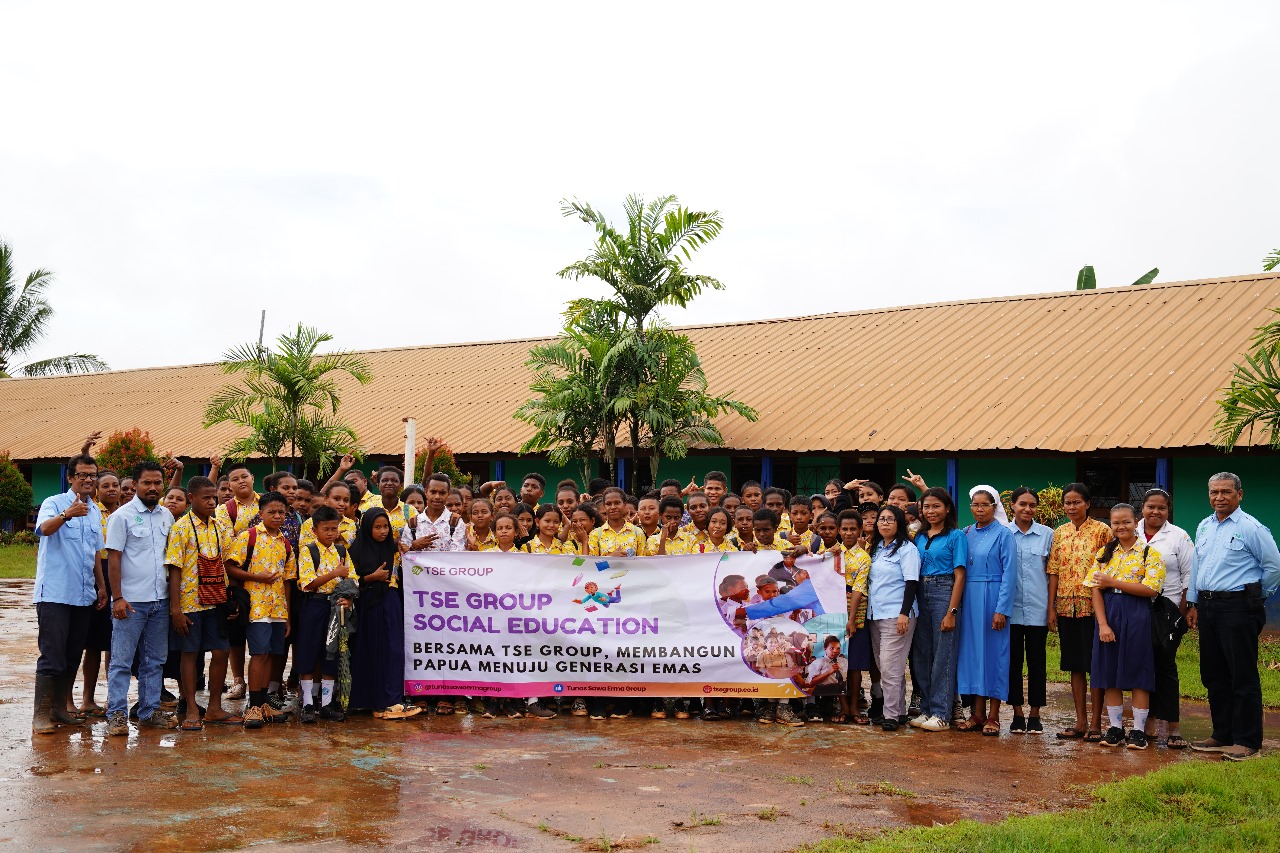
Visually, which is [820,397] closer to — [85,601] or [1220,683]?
[1220,683]

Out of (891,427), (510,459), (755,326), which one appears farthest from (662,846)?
(755,326)

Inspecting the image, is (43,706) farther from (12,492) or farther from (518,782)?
(12,492)

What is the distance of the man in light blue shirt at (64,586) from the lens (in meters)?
7.68

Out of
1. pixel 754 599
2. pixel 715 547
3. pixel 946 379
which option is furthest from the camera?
pixel 946 379

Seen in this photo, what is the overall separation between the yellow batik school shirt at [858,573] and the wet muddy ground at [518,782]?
31.8 inches

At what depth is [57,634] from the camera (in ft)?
25.3

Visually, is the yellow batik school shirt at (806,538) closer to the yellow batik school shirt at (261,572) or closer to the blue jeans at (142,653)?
the yellow batik school shirt at (261,572)

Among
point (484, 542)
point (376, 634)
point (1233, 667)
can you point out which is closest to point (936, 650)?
point (1233, 667)

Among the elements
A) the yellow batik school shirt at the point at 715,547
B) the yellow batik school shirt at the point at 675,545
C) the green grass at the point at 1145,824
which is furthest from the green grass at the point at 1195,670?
the yellow batik school shirt at the point at 675,545

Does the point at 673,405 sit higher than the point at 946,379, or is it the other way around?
the point at 946,379

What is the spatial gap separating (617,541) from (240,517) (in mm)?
2798

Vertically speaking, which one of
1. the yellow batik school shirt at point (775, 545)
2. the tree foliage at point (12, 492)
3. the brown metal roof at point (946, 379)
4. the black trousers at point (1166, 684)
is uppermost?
the brown metal roof at point (946, 379)

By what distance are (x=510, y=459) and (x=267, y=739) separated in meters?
14.6

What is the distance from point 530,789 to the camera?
6484 millimetres
